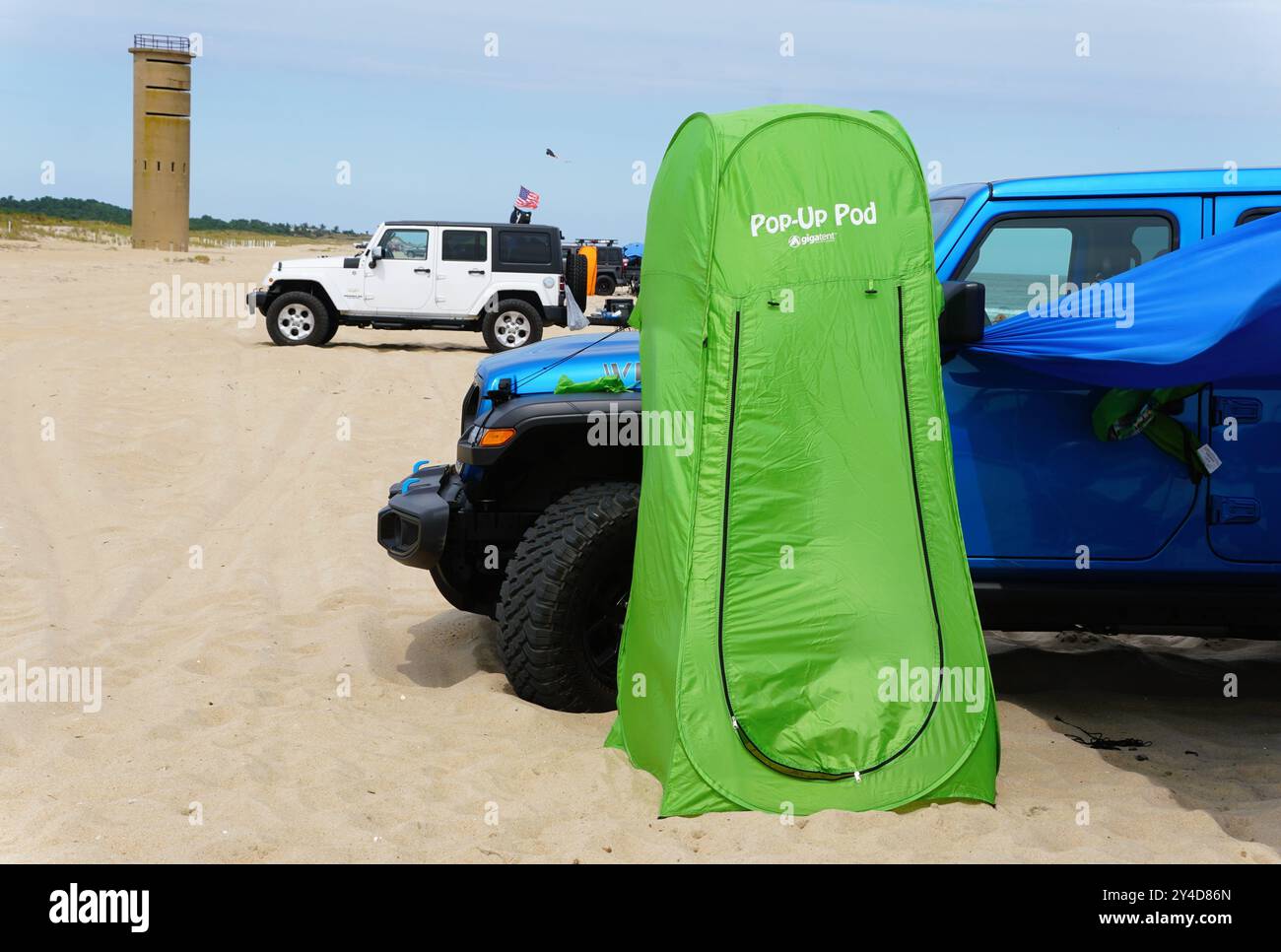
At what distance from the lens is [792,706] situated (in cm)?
416

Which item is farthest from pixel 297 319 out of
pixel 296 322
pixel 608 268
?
pixel 608 268

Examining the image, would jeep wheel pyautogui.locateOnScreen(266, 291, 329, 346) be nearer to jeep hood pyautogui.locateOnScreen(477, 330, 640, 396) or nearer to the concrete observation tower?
jeep hood pyautogui.locateOnScreen(477, 330, 640, 396)

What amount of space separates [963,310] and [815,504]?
36.2 inches

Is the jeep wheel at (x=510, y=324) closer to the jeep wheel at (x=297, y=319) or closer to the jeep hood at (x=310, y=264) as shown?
the jeep hood at (x=310, y=264)

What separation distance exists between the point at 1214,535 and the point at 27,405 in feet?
30.0

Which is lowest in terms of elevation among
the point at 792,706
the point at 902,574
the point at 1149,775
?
the point at 1149,775

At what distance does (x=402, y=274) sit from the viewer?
58.4 ft

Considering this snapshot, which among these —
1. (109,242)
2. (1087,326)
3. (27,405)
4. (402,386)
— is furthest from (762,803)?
(109,242)

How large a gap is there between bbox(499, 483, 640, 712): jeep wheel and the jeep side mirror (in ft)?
4.30

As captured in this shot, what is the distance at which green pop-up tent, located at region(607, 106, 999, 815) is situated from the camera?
414cm

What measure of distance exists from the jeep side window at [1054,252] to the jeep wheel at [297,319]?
13.1 metres

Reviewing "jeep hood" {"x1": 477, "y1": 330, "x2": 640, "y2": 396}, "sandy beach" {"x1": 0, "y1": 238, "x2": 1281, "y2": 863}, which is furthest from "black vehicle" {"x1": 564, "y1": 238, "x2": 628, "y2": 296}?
"jeep hood" {"x1": 477, "y1": 330, "x2": 640, "y2": 396}

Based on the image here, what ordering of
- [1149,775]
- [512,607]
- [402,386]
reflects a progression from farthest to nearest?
[402,386], [512,607], [1149,775]
